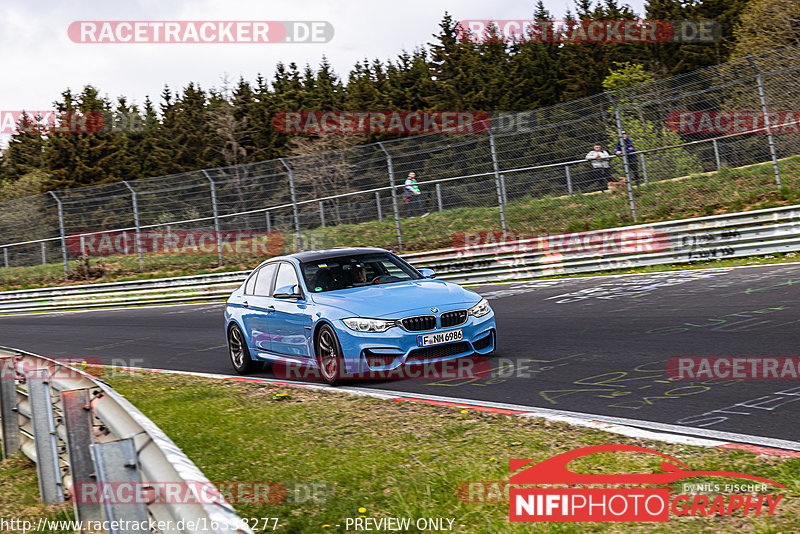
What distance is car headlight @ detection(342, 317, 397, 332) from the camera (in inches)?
339

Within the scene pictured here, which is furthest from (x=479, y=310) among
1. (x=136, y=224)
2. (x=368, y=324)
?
(x=136, y=224)

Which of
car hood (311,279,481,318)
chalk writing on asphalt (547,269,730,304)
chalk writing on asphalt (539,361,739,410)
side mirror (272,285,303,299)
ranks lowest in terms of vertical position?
chalk writing on asphalt (539,361,739,410)

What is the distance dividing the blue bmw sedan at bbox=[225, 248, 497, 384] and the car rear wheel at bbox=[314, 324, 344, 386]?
0.4 inches

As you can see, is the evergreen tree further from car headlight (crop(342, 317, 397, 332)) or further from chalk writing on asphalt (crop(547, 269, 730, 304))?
car headlight (crop(342, 317, 397, 332))

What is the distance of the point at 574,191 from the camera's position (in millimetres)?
19297

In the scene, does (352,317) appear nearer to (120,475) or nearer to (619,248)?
(120,475)

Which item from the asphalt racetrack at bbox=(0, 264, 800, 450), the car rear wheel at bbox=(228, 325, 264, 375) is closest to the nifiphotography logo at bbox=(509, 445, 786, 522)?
the asphalt racetrack at bbox=(0, 264, 800, 450)

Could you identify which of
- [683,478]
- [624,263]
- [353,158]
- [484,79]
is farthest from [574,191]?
[484,79]

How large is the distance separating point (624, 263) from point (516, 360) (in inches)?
339

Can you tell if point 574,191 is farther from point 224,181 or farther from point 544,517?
point 544,517

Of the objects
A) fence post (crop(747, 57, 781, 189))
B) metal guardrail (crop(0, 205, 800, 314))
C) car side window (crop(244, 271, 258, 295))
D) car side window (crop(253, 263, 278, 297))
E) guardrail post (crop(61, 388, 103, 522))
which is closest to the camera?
guardrail post (crop(61, 388, 103, 522))

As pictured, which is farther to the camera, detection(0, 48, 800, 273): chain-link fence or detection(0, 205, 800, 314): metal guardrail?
detection(0, 48, 800, 273): chain-link fence

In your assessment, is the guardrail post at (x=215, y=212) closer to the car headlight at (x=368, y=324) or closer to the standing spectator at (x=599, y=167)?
the standing spectator at (x=599, y=167)

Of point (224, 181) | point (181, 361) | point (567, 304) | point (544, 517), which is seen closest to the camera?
point (544, 517)
